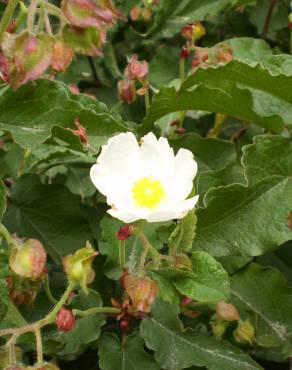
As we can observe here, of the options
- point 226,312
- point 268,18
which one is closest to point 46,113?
point 226,312

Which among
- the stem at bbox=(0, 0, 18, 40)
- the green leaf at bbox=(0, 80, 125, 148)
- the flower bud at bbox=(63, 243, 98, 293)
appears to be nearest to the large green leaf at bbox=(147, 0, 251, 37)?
the green leaf at bbox=(0, 80, 125, 148)

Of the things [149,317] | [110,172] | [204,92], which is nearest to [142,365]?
[149,317]

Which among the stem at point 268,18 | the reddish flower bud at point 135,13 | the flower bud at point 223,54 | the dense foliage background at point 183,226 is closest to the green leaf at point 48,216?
the dense foliage background at point 183,226

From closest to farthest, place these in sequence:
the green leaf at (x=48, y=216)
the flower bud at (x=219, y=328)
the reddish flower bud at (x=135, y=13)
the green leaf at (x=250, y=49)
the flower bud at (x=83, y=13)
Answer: the flower bud at (x=83, y=13) → the flower bud at (x=219, y=328) → the green leaf at (x=48, y=216) → the green leaf at (x=250, y=49) → the reddish flower bud at (x=135, y=13)

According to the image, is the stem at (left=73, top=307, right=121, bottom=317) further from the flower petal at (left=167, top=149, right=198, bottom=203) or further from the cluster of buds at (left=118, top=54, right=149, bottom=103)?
the cluster of buds at (left=118, top=54, right=149, bottom=103)

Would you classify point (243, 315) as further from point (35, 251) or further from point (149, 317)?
point (35, 251)

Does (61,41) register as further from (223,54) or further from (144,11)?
(144,11)

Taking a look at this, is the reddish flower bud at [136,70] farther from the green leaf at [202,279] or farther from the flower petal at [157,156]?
the green leaf at [202,279]
